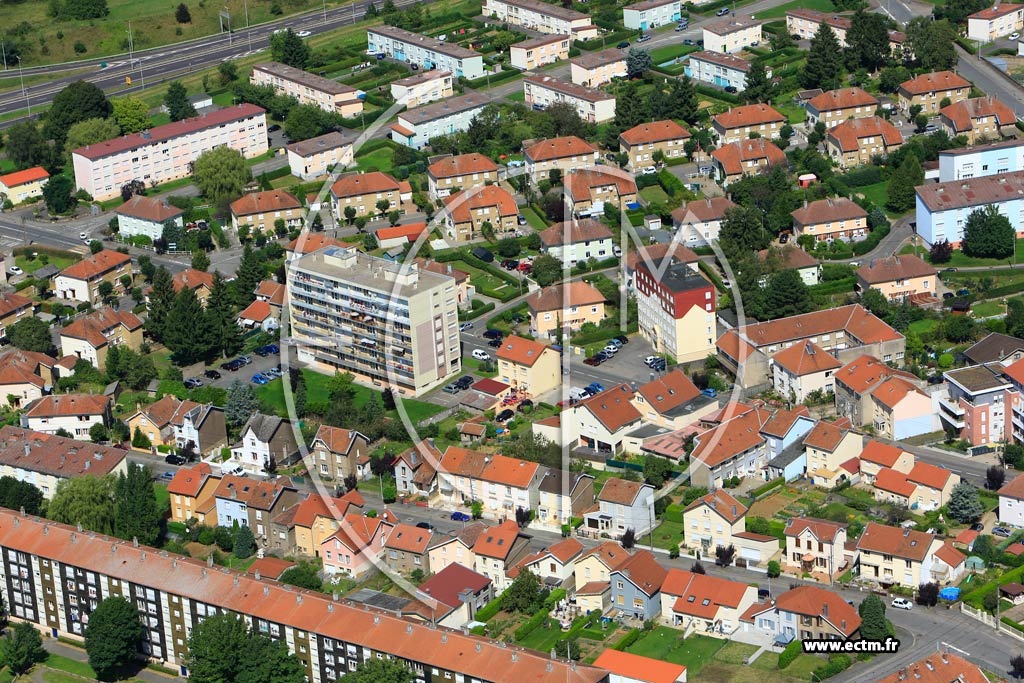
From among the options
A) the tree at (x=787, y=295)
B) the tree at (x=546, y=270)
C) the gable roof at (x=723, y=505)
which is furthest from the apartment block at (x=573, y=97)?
the gable roof at (x=723, y=505)

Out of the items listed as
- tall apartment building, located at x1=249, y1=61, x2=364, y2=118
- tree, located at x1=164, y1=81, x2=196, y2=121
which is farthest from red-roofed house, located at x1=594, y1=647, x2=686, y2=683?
tree, located at x1=164, y1=81, x2=196, y2=121

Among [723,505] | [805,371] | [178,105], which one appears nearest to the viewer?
[723,505]

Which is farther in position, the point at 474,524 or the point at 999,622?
the point at 474,524

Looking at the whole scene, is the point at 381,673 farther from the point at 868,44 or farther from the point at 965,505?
the point at 868,44

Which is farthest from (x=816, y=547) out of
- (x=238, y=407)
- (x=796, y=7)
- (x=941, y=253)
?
(x=796, y=7)

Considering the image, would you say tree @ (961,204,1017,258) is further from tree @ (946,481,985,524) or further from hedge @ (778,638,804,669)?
hedge @ (778,638,804,669)

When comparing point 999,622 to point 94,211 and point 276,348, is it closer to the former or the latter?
point 276,348

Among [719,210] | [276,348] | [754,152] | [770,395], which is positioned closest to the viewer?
[770,395]

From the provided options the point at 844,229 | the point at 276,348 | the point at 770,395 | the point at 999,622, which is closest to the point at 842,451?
the point at 770,395
